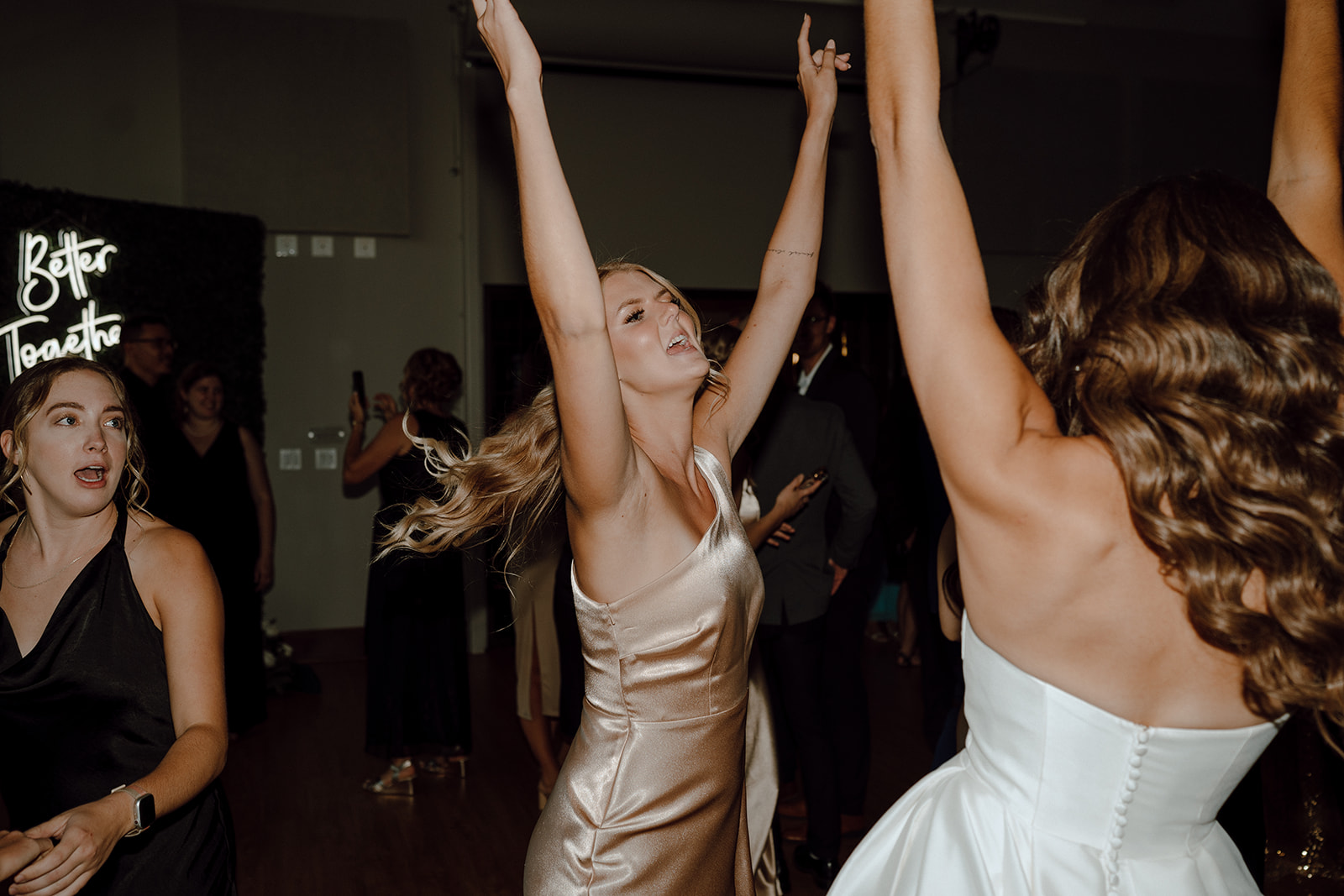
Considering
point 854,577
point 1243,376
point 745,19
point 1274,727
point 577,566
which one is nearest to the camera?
point 1243,376

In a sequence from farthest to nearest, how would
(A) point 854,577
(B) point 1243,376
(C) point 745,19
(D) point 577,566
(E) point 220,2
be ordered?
(C) point 745,19 → (E) point 220,2 → (A) point 854,577 → (D) point 577,566 → (B) point 1243,376

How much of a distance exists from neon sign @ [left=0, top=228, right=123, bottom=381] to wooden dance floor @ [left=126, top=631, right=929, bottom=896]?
2.24 metres

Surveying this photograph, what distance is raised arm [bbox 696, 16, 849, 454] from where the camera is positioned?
178 cm

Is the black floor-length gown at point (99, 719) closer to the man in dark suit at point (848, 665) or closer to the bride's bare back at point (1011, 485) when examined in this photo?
the bride's bare back at point (1011, 485)

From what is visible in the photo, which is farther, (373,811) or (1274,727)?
(373,811)

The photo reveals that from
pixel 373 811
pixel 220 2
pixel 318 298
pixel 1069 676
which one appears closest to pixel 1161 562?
pixel 1069 676

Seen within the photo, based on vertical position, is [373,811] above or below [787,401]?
below

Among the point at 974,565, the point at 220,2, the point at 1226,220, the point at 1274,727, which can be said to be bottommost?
the point at 1274,727

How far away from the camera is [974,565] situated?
3.26ft

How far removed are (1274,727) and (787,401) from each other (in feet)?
7.40

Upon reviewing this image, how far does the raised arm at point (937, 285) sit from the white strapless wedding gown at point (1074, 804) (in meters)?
0.28

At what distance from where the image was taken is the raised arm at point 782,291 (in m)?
1.78

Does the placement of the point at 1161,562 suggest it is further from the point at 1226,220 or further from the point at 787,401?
the point at 787,401

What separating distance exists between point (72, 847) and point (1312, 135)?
1.92 meters
